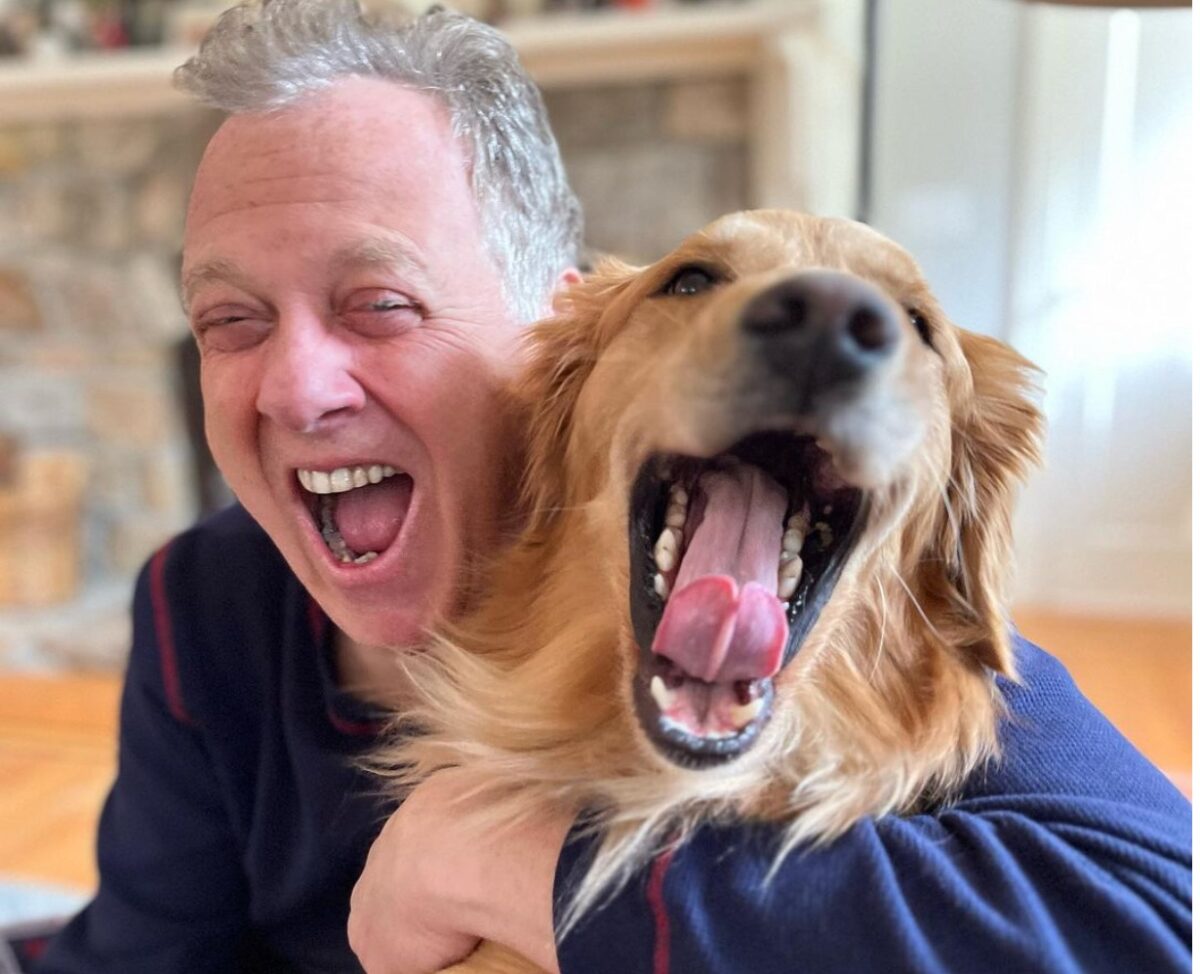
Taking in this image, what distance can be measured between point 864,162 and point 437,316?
1.97 meters

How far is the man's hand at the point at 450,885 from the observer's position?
89cm

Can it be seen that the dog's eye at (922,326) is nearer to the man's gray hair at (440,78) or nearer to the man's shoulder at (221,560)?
the man's gray hair at (440,78)

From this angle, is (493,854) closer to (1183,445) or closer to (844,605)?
(844,605)

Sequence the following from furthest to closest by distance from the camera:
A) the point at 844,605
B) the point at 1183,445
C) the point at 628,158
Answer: the point at 1183,445 → the point at 628,158 → the point at 844,605

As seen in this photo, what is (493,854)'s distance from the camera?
3.01ft

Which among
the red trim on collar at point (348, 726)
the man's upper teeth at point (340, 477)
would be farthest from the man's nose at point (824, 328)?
the red trim on collar at point (348, 726)

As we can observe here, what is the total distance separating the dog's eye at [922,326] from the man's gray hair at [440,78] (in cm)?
46

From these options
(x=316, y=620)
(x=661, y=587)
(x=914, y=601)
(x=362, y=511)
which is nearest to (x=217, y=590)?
(x=316, y=620)

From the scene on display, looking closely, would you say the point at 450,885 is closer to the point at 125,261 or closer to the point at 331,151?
the point at 331,151

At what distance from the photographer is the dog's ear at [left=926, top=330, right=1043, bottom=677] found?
3.50ft

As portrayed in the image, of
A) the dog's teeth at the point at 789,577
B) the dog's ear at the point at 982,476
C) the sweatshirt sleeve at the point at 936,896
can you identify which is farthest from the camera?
the dog's ear at the point at 982,476

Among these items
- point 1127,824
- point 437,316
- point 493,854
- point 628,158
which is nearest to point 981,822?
point 1127,824

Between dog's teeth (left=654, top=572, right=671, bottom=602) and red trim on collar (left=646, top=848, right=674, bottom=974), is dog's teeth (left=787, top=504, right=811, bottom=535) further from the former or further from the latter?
red trim on collar (left=646, top=848, right=674, bottom=974)

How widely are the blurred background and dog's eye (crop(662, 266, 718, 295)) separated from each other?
229 cm
